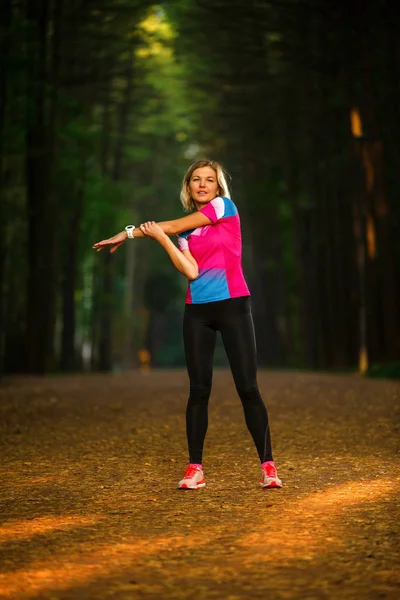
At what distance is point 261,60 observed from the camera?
130 feet

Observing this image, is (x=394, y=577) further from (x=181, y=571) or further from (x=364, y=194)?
(x=364, y=194)

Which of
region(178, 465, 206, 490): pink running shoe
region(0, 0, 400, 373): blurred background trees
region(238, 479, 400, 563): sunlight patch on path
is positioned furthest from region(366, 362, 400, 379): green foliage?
region(178, 465, 206, 490): pink running shoe

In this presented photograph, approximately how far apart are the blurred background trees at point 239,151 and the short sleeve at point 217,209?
18159 mm

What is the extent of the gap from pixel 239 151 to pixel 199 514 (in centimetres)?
4847

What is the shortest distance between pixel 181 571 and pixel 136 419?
937cm

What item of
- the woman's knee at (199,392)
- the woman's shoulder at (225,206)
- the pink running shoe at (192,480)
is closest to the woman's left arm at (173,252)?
the woman's shoulder at (225,206)

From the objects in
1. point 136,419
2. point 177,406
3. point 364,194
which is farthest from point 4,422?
point 364,194

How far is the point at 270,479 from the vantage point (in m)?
7.95

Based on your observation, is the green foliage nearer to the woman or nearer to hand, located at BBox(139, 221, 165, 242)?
the woman

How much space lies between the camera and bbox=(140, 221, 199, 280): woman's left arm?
772 cm

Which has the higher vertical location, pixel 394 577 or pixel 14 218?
pixel 14 218

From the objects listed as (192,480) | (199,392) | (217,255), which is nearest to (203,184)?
(217,255)

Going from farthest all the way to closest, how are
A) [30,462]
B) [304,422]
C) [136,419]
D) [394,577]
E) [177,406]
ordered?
[177,406] < [136,419] < [304,422] < [30,462] < [394,577]

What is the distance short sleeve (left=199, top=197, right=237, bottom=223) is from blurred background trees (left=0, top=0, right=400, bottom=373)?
18159mm
